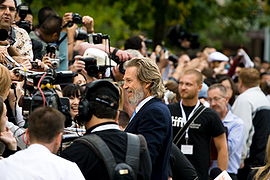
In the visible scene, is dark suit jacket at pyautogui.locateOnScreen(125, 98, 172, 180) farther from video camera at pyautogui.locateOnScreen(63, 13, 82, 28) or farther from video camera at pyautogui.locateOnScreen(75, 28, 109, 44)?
video camera at pyautogui.locateOnScreen(63, 13, 82, 28)

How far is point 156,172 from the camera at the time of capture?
8.28 m

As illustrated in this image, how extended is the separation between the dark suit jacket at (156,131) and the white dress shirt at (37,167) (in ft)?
5.81

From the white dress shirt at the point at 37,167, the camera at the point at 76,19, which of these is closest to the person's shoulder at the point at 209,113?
the camera at the point at 76,19

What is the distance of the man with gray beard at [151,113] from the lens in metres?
8.20

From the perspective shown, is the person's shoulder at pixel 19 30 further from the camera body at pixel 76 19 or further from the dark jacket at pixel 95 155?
the dark jacket at pixel 95 155

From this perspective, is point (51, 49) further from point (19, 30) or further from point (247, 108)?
point (247, 108)

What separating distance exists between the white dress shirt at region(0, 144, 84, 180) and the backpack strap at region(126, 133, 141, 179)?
27.2 inches

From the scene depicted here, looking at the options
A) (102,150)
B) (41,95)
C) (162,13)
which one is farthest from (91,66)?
(162,13)

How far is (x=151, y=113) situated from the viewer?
8.28 metres

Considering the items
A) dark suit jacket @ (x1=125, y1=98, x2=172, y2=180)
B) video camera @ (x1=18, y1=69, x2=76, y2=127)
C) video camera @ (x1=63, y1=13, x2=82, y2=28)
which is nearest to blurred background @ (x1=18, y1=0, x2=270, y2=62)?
video camera @ (x1=63, y1=13, x2=82, y2=28)

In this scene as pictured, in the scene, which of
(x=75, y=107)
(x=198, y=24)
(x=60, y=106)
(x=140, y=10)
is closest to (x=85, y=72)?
(x=75, y=107)

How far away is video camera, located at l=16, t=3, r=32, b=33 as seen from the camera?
1058 cm

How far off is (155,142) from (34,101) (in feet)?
4.83

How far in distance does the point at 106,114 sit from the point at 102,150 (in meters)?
0.35
